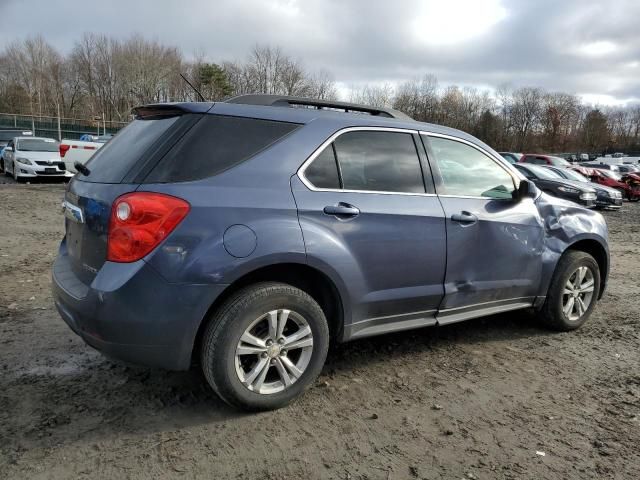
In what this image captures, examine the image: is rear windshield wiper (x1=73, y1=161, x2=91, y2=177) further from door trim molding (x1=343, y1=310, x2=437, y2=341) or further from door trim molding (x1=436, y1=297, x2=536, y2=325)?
door trim molding (x1=436, y1=297, x2=536, y2=325)

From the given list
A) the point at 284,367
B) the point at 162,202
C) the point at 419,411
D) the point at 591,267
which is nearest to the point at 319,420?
the point at 284,367

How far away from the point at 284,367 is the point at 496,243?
1.92 meters

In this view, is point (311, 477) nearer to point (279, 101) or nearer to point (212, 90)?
point (279, 101)

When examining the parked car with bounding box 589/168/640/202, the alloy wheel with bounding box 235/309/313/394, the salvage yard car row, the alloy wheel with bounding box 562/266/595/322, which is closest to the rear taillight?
the alloy wheel with bounding box 235/309/313/394

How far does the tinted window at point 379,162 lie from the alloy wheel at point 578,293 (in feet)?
6.37

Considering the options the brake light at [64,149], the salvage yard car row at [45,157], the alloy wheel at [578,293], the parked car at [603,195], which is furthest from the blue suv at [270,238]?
the parked car at [603,195]

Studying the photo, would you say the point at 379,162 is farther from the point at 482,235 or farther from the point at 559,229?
the point at 559,229

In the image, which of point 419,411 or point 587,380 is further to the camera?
point 587,380

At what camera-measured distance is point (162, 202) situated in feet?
8.77

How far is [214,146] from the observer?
2.92 metres

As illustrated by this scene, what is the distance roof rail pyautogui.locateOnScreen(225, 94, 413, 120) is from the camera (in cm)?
333

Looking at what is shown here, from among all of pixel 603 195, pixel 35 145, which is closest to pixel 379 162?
pixel 603 195

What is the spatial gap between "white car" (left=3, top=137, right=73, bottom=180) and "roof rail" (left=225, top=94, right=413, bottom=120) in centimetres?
1559

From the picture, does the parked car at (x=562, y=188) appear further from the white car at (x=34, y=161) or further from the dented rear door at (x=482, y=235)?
the white car at (x=34, y=161)
